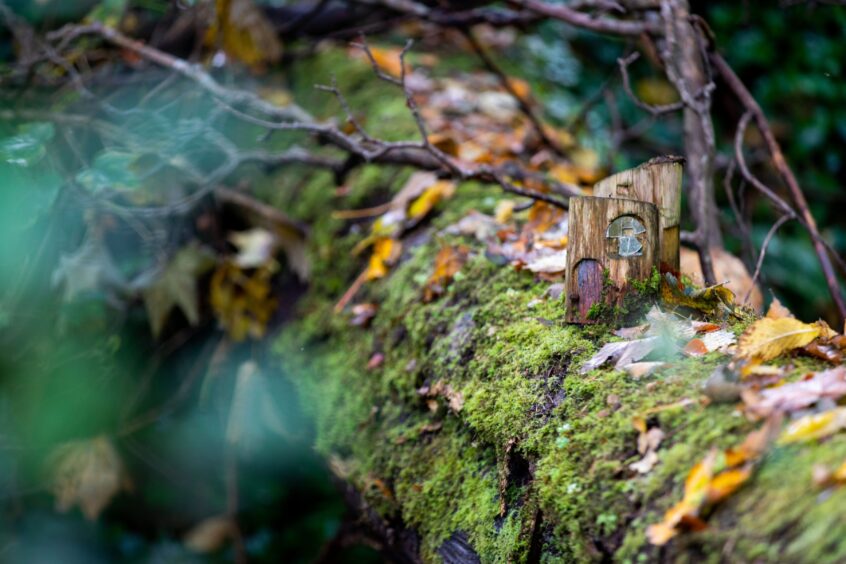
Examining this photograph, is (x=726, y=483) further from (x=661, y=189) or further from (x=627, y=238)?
(x=661, y=189)

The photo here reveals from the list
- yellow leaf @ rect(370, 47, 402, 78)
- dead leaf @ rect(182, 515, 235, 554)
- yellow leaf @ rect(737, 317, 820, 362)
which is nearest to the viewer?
yellow leaf @ rect(737, 317, 820, 362)

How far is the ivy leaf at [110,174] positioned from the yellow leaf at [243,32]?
98 centimetres

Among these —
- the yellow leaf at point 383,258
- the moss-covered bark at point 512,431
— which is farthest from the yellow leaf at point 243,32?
the yellow leaf at point 383,258

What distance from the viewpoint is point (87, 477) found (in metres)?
3.00

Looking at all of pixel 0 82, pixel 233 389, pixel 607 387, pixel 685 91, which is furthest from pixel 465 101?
pixel 607 387

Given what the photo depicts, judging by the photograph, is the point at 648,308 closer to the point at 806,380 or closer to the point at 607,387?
the point at 607,387

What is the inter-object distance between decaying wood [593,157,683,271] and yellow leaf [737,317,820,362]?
0.99ft

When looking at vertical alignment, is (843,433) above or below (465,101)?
above

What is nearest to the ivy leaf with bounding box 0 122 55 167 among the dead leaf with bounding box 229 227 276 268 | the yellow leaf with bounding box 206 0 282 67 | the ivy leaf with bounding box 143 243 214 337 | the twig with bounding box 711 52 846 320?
the ivy leaf with bounding box 143 243 214 337

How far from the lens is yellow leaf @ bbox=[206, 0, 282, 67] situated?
3273 mm

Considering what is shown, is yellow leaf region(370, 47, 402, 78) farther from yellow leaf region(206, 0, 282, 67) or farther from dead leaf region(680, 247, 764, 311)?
dead leaf region(680, 247, 764, 311)

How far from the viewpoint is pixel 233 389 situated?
3.22 meters

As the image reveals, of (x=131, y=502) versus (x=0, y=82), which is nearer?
(x=0, y=82)

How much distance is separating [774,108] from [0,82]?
12.7ft
